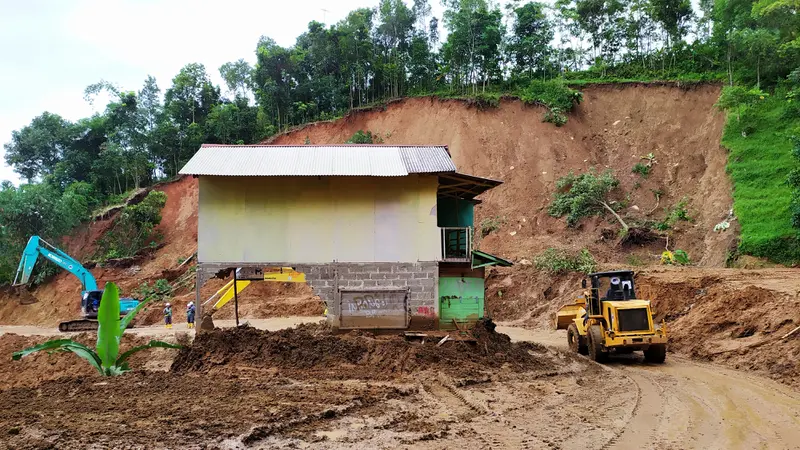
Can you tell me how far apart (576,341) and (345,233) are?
7.09 meters

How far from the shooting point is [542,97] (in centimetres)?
3919

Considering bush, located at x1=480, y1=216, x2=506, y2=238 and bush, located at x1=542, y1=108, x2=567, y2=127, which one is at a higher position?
bush, located at x1=542, y1=108, x2=567, y2=127

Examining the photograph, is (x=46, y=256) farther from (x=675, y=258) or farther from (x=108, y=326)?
(x=675, y=258)

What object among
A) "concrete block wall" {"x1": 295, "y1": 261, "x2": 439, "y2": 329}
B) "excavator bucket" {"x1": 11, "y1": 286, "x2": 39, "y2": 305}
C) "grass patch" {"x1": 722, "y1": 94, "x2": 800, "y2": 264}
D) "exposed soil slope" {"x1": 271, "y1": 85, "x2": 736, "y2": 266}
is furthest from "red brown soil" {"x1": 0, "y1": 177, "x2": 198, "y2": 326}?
"grass patch" {"x1": 722, "y1": 94, "x2": 800, "y2": 264}

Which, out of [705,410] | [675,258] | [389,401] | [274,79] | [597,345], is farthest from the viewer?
[274,79]

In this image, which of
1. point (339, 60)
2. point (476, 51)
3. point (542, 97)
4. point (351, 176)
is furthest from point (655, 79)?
point (351, 176)

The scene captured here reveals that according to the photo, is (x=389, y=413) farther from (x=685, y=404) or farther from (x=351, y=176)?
(x=351, y=176)

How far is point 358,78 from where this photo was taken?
4634 cm

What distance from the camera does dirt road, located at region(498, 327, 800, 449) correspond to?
7535mm

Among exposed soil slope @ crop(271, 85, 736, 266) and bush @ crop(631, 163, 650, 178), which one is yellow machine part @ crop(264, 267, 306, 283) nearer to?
Result: exposed soil slope @ crop(271, 85, 736, 266)

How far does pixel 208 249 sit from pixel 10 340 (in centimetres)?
1021

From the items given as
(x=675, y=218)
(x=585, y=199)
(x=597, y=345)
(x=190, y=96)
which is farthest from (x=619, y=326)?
(x=190, y=96)

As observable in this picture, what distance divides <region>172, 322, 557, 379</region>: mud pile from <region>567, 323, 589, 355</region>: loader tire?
35.4 inches

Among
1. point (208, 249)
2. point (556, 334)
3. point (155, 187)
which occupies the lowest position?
point (556, 334)
